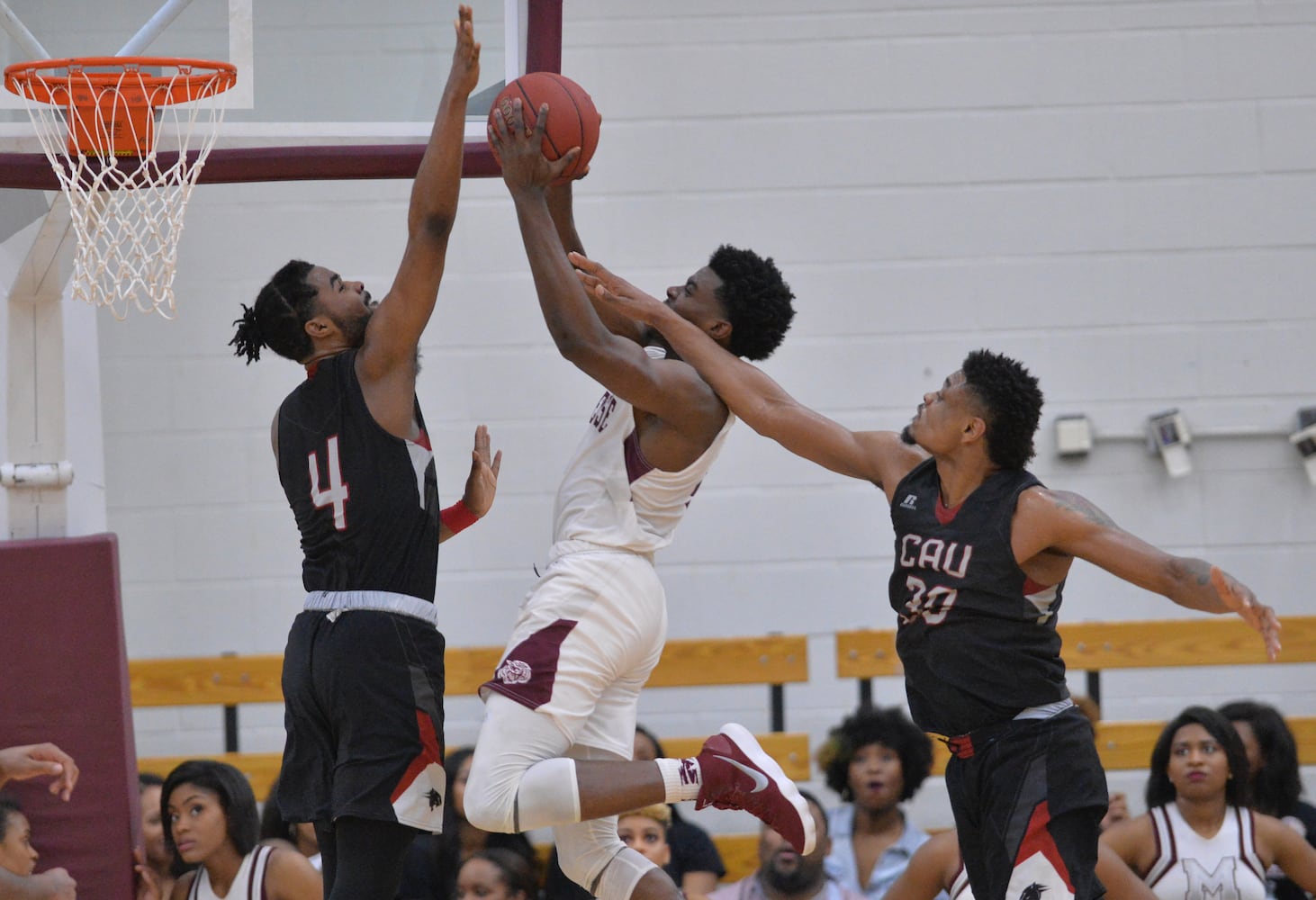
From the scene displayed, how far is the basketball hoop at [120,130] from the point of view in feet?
15.5

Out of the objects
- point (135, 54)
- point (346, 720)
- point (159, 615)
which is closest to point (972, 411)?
point (346, 720)

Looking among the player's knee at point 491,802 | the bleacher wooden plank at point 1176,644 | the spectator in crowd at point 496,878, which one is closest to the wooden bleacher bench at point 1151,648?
the bleacher wooden plank at point 1176,644

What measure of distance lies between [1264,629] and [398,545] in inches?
82.1

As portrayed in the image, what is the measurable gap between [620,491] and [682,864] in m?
2.33

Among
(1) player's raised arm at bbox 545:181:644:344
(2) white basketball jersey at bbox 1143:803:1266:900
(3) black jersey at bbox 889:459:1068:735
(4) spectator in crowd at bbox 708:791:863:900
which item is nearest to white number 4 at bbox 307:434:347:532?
(1) player's raised arm at bbox 545:181:644:344

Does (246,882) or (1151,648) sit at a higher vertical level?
(1151,648)

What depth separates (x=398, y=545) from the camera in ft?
13.9

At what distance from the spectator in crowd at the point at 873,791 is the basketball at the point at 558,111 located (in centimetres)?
307

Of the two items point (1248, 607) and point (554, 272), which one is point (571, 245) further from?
point (1248, 607)

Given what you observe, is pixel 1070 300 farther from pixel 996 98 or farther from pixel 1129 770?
pixel 1129 770

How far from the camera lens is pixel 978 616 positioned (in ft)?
13.8

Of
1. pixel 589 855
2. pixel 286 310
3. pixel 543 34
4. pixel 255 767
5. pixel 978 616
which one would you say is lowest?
pixel 255 767

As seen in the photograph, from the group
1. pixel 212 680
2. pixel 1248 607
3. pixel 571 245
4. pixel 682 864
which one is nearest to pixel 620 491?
pixel 571 245

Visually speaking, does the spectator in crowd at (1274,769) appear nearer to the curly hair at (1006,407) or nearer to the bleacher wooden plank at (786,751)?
the bleacher wooden plank at (786,751)
